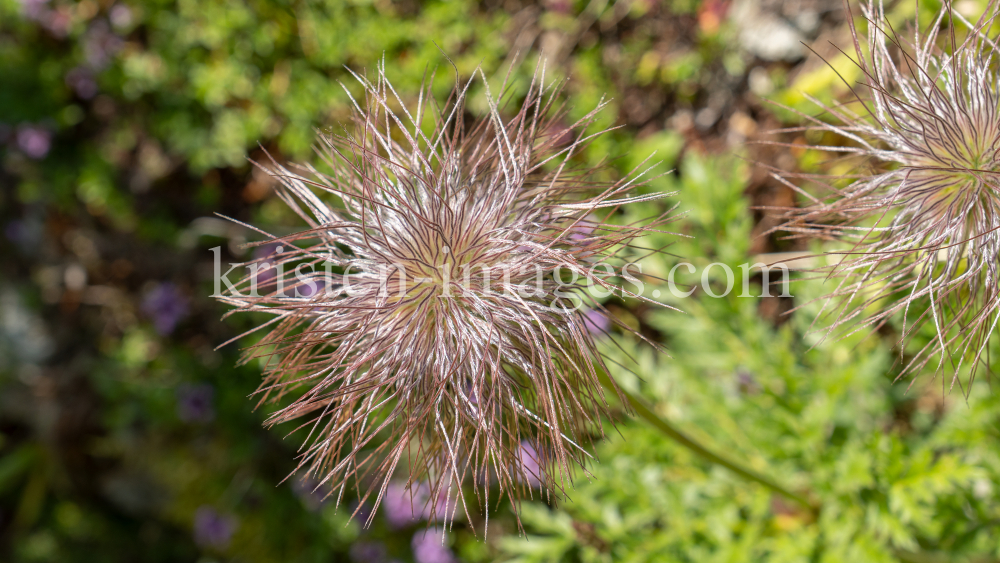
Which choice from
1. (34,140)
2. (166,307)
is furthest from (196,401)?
(34,140)

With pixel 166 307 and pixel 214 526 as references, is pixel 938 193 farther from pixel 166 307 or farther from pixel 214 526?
pixel 214 526

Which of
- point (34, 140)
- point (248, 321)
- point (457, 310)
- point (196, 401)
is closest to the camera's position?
point (457, 310)

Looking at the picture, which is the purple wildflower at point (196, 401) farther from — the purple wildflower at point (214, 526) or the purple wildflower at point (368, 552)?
the purple wildflower at point (368, 552)

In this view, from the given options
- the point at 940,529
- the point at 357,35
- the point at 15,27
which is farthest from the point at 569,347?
the point at 15,27

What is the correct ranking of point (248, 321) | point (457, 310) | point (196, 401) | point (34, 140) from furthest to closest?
point (34, 140), point (196, 401), point (248, 321), point (457, 310)

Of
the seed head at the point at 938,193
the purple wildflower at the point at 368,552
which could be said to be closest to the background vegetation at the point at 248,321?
the purple wildflower at the point at 368,552

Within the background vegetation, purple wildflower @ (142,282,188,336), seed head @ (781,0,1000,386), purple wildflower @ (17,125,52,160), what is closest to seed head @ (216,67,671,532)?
seed head @ (781,0,1000,386)

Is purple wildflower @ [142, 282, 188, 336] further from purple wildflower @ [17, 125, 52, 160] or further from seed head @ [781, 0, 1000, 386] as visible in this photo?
seed head @ [781, 0, 1000, 386]

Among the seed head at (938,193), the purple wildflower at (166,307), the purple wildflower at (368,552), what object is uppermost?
the seed head at (938,193)
